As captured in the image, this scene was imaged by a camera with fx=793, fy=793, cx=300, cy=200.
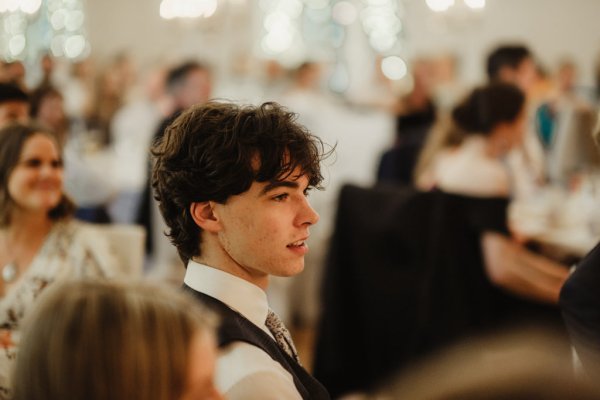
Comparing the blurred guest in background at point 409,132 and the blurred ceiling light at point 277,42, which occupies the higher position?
the blurred ceiling light at point 277,42

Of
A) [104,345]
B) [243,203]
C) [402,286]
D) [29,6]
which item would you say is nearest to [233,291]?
[243,203]

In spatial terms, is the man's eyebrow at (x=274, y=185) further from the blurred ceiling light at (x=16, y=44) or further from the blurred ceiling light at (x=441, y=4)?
the blurred ceiling light at (x=16, y=44)

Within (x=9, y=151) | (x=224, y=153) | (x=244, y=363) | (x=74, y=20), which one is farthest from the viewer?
(x=74, y=20)

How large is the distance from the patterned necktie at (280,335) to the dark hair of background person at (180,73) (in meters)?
3.02

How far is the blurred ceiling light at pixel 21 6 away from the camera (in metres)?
10.3

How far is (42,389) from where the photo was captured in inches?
33.4

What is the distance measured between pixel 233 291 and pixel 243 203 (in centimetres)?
15

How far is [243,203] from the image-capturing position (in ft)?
4.55

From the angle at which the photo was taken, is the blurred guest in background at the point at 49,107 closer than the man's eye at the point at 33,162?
No

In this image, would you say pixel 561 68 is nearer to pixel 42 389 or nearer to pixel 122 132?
pixel 122 132

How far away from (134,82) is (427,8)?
508 cm

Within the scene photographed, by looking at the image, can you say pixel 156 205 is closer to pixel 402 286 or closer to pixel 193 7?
pixel 402 286

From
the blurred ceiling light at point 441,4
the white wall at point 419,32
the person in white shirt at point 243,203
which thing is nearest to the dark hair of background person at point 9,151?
the person in white shirt at point 243,203

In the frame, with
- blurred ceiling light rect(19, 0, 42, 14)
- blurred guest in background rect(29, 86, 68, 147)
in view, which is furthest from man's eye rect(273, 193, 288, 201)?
blurred ceiling light rect(19, 0, 42, 14)
